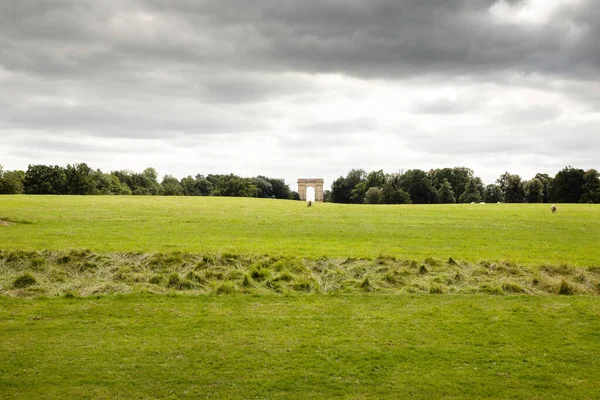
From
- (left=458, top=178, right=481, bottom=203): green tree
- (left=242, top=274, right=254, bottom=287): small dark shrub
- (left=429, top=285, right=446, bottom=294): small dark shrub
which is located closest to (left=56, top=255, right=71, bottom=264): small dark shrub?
(left=242, top=274, right=254, bottom=287): small dark shrub

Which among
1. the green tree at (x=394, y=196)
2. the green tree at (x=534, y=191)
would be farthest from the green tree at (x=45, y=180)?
the green tree at (x=534, y=191)

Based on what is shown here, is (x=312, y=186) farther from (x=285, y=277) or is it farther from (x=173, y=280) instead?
(x=173, y=280)

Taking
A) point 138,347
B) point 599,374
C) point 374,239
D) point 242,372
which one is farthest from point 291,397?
point 374,239

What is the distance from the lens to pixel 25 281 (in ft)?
→ 57.6

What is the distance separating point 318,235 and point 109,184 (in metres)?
104

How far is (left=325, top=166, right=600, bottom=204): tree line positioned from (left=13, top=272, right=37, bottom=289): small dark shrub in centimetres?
10125

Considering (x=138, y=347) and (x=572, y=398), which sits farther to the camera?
(x=138, y=347)

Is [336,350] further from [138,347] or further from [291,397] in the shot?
[138,347]

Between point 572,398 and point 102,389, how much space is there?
8.86m

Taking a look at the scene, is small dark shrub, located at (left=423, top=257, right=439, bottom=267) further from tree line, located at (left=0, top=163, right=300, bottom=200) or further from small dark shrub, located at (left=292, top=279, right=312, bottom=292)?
tree line, located at (left=0, top=163, right=300, bottom=200)

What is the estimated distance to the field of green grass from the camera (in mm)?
9898

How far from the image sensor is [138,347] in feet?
38.1

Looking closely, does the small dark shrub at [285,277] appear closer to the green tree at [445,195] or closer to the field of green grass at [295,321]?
the field of green grass at [295,321]

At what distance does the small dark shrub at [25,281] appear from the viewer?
17.3 meters
